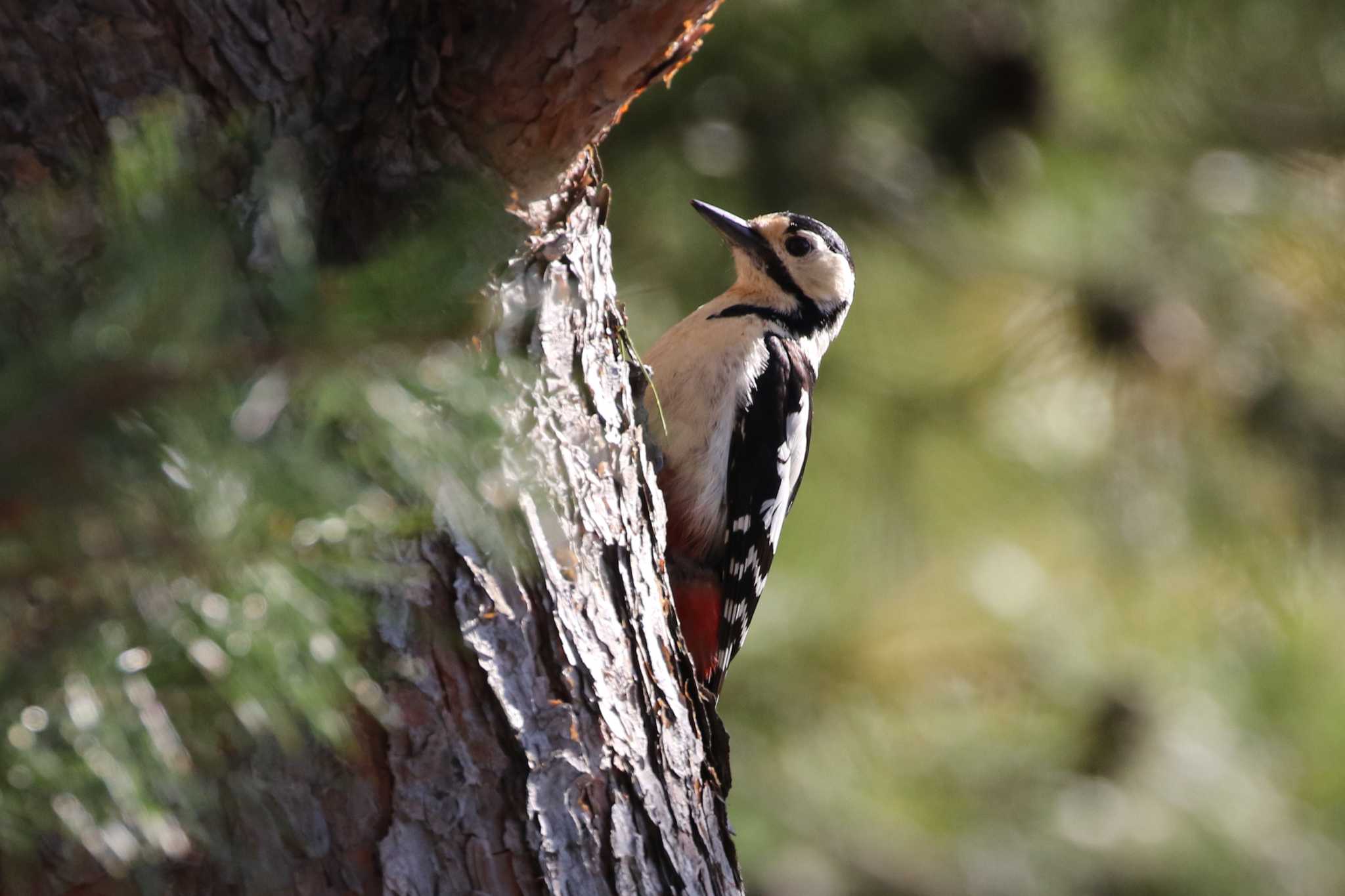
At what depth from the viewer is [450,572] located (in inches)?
63.1

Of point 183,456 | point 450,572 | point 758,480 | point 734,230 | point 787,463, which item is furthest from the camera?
point 734,230

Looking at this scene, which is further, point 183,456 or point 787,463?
point 787,463

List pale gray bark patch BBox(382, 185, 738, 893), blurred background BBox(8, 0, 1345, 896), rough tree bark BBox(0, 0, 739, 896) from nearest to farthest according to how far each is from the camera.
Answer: rough tree bark BBox(0, 0, 739, 896), pale gray bark patch BBox(382, 185, 738, 893), blurred background BBox(8, 0, 1345, 896)

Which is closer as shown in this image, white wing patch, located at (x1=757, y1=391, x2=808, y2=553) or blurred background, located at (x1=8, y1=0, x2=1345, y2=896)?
white wing patch, located at (x1=757, y1=391, x2=808, y2=553)

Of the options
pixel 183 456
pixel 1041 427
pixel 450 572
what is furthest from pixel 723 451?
pixel 183 456

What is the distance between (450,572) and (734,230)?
2042 millimetres

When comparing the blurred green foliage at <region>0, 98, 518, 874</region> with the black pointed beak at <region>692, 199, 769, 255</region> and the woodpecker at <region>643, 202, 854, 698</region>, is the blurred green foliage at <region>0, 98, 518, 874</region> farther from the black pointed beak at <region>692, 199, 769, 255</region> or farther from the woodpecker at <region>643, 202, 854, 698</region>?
the black pointed beak at <region>692, 199, 769, 255</region>

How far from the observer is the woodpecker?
9.93 feet

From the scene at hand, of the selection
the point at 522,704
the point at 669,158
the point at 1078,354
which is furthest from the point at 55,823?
the point at 1078,354

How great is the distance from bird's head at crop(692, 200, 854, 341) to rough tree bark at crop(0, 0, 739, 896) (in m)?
1.76

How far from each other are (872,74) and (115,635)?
11.6ft

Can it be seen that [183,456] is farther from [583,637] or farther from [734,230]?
[734,230]

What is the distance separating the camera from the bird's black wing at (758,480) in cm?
308

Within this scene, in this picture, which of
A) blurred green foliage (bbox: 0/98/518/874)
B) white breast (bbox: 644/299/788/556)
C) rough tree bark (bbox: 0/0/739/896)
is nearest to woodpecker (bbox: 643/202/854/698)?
white breast (bbox: 644/299/788/556)
